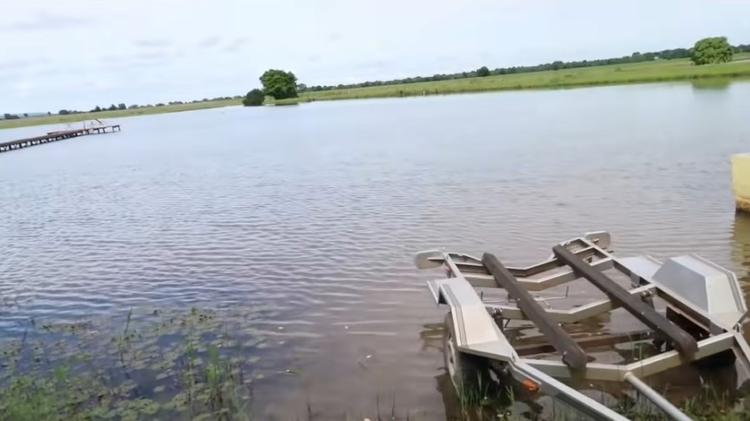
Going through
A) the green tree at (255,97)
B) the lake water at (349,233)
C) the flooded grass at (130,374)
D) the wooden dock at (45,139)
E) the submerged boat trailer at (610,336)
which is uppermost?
the green tree at (255,97)

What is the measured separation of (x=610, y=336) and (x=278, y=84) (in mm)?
165699

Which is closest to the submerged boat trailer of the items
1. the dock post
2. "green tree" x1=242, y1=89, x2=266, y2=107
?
the dock post

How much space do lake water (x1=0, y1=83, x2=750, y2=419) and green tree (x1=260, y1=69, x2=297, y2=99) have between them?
140444 mm

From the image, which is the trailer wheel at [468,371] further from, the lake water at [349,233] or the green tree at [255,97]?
the green tree at [255,97]

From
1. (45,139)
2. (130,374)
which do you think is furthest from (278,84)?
(130,374)

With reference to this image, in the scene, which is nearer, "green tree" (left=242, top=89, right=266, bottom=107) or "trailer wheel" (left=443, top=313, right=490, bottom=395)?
"trailer wheel" (left=443, top=313, right=490, bottom=395)

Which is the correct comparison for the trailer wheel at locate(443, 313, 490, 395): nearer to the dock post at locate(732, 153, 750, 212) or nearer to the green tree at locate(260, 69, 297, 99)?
the dock post at locate(732, 153, 750, 212)

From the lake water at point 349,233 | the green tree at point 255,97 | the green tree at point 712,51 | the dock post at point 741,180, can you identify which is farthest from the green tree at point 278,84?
the dock post at point 741,180

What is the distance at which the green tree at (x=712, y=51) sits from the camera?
113 m

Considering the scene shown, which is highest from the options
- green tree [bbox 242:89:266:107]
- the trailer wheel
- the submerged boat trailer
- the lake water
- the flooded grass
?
green tree [bbox 242:89:266:107]

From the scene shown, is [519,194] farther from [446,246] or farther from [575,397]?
[575,397]

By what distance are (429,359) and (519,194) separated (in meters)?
10.1

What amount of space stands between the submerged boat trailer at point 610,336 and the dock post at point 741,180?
19.6ft

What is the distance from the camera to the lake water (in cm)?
727
